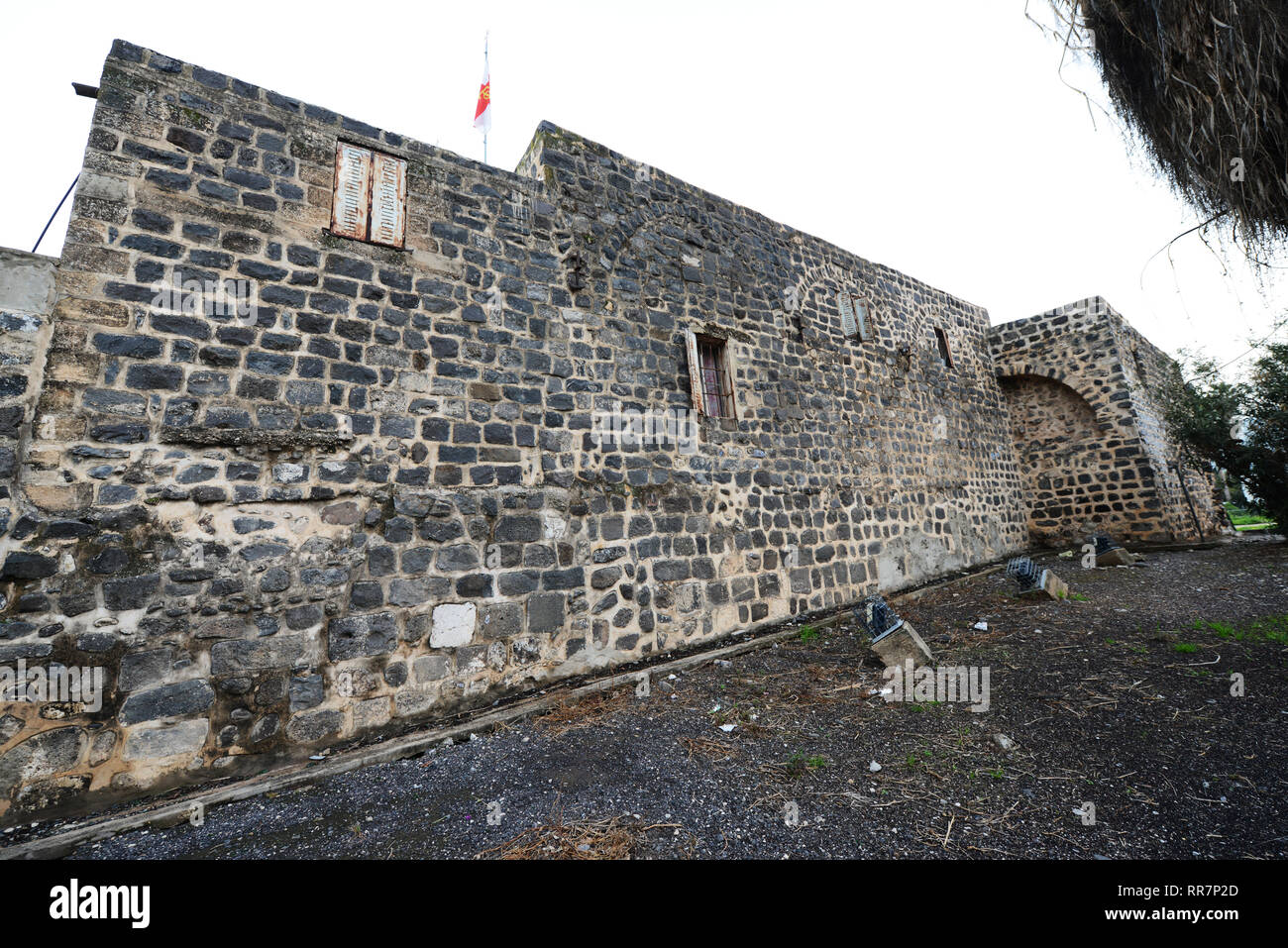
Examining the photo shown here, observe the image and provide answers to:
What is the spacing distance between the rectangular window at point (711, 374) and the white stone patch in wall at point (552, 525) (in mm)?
2248

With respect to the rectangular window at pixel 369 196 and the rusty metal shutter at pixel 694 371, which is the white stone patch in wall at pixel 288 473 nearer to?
the rectangular window at pixel 369 196

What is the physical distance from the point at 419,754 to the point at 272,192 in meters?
4.35

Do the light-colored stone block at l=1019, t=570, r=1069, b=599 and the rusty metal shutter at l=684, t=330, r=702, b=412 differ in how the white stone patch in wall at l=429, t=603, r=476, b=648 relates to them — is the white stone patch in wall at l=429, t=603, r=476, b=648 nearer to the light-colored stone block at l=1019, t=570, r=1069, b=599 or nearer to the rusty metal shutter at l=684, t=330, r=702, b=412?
the rusty metal shutter at l=684, t=330, r=702, b=412

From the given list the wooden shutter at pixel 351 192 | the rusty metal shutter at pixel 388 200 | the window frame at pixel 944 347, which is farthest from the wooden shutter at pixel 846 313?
the wooden shutter at pixel 351 192

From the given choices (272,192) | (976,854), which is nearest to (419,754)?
(976,854)

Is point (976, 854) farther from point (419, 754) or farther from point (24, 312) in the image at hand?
point (24, 312)

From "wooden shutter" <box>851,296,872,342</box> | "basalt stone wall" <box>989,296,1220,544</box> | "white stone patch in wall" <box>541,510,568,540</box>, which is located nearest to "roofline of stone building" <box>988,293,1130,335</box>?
"basalt stone wall" <box>989,296,1220,544</box>

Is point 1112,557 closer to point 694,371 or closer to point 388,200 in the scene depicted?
point 694,371

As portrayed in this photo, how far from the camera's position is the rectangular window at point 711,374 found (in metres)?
6.01

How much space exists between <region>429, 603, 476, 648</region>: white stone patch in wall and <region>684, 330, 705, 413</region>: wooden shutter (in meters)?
3.30

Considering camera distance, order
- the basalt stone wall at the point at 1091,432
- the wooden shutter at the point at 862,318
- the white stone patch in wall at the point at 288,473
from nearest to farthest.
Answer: the white stone patch in wall at the point at 288,473 → the wooden shutter at the point at 862,318 → the basalt stone wall at the point at 1091,432

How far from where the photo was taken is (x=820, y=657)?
496cm

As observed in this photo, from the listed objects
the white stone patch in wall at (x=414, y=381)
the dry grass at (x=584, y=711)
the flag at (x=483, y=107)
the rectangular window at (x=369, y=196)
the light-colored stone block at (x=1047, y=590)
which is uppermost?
the flag at (x=483, y=107)

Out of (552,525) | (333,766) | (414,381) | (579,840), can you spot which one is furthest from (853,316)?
(333,766)
